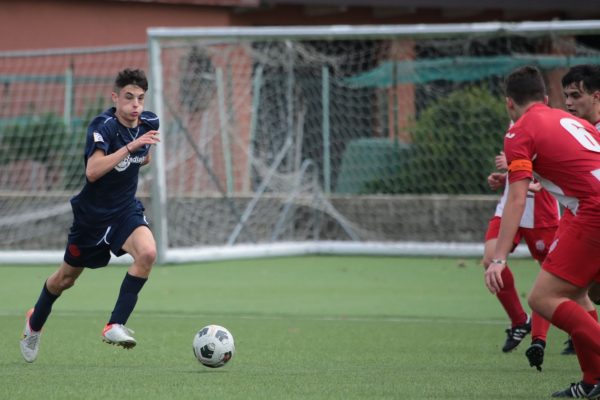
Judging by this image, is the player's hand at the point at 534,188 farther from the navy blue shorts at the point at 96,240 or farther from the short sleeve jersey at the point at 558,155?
the navy blue shorts at the point at 96,240

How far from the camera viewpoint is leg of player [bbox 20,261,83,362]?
8070mm

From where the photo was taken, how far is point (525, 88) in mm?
6672

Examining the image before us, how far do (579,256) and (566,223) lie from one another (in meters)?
0.34

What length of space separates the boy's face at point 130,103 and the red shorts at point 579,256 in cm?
323

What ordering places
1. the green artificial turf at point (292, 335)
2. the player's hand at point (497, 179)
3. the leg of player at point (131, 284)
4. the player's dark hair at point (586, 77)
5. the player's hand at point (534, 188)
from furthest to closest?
the player's hand at point (534, 188)
the player's hand at point (497, 179)
the leg of player at point (131, 284)
the player's dark hair at point (586, 77)
the green artificial turf at point (292, 335)

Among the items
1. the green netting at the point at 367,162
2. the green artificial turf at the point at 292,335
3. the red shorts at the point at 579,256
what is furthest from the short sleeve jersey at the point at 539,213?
the green netting at the point at 367,162

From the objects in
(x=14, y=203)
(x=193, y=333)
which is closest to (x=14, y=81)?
(x=14, y=203)

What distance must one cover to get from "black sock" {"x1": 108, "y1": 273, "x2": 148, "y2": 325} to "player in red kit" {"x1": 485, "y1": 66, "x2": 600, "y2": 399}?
2.52m

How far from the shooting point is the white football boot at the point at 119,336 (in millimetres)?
7551

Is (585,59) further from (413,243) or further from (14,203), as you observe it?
(14,203)

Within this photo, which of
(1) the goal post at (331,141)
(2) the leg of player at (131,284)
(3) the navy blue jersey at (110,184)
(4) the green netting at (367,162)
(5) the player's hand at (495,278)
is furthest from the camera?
(4) the green netting at (367,162)

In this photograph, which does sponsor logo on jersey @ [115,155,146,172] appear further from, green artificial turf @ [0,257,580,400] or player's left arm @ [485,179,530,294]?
player's left arm @ [485,179,530,294]

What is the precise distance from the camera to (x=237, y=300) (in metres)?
12.1

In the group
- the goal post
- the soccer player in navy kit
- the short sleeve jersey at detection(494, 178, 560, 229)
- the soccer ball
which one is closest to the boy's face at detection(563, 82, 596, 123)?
the short sleeve jersey at detection(494, 178, 560, 229)
